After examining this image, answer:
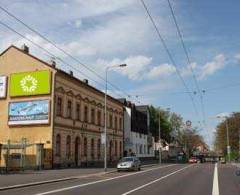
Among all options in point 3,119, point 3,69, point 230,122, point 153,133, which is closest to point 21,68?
point 3,69

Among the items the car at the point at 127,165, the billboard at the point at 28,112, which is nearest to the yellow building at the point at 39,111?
the billboard at the point at 28,112

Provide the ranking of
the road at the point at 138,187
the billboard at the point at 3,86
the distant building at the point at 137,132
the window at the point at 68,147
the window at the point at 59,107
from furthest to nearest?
the distant building at the point at 137,132
the window at the point at 68,147
the billboard at the point at 3,86
the window at the point at 59,107
the road at the point at 138,187

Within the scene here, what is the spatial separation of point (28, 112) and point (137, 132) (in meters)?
37.8

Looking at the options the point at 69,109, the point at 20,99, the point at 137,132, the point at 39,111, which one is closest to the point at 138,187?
the point at 39,111

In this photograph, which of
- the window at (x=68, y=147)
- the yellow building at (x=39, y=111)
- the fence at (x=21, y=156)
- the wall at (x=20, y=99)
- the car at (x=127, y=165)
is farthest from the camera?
the window at (x=68, y=147)

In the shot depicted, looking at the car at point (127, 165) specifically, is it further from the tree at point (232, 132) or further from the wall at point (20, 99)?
the tree at point (232, 132)

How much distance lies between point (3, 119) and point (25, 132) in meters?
3.23

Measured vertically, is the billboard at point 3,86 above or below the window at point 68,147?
above

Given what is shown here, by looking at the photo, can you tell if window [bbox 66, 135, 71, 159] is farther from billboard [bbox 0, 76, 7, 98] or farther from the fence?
billboard [bbox 0, 76, 7, 98]

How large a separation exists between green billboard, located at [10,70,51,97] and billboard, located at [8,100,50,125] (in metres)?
1.03

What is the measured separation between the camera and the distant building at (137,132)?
78.6 m

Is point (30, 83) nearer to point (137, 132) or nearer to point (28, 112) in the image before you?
point (28, 112)

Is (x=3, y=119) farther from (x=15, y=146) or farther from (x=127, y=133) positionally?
(x=127, y=133)

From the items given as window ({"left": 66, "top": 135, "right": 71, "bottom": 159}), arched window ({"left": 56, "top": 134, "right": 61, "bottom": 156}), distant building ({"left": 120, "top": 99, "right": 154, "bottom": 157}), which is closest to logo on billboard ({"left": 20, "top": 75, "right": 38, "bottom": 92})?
arched window ({"left": 56, "top": 134, "right": 61, "bottom": 156})
